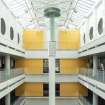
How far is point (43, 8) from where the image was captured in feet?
111

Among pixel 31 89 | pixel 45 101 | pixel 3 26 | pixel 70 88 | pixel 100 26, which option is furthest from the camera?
pixel 31 89

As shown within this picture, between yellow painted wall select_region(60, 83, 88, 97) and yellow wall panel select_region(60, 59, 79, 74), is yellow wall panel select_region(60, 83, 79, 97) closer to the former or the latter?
yellow painted wall select_region(60, 83, 88, 97)

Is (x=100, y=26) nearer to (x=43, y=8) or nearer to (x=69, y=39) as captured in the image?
(x=43, y=8)

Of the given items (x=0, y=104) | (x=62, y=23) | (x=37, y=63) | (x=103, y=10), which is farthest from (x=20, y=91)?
(x=103, y=10)

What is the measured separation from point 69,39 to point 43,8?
8.33 metres

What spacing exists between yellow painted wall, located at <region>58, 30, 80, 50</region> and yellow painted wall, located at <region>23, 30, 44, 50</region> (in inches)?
103

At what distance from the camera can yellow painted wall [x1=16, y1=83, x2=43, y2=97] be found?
130 ft

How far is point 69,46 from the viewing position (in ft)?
131

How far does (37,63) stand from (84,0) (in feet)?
42.7

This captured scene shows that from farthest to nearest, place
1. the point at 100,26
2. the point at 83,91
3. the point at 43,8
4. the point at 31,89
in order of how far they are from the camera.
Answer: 1. the point at 31,89
2. the point at 83,91
3. the point at 43,8
4. the point at 100,26

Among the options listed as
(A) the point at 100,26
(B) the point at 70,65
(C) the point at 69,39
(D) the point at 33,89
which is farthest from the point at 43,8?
(D) the point at 33,89

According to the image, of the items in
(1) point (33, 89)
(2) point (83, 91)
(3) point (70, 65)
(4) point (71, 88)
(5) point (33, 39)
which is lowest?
(2) point (83, 91)

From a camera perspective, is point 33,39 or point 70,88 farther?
point 33,39

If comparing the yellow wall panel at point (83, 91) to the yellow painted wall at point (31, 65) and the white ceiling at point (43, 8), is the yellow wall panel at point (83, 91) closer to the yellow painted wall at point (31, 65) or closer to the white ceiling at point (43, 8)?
the yellow painted wall at point (31, 65)
